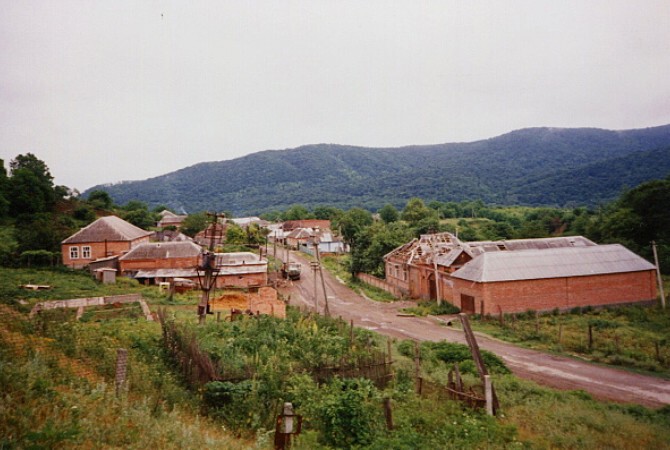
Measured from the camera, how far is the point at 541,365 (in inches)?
631

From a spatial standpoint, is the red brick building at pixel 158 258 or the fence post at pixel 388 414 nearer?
the fence post at pixel 388 414

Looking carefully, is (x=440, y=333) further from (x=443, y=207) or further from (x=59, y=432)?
(x=443, y=207)

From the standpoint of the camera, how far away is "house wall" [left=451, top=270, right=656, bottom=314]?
83.4 feet

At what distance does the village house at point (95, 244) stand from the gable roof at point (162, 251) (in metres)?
3.52

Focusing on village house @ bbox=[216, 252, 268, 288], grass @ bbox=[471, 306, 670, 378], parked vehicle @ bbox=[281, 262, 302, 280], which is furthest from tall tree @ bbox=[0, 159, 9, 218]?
grass @ bbox=[471, 306, 670, 378]

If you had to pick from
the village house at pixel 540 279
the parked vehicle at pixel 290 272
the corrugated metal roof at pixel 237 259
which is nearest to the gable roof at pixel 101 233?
the corrugated metal roof at pixel 237 259

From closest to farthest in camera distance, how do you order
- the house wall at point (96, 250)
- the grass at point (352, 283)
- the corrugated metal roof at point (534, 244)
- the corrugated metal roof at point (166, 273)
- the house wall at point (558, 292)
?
the house wall at point (558, 292) < the grass at point (352, 283) < the corrugated metal roof at point (534, 244) < the corrugated metal roof at point (166, 273) < the house wall at point (96, 250)

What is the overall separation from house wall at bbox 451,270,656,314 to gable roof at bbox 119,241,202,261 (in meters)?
26.0

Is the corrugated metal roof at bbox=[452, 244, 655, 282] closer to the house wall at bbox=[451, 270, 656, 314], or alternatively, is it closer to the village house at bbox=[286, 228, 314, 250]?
the house wall at bbox=[451, 270, 656, 314]

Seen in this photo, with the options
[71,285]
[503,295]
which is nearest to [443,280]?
[503,295]

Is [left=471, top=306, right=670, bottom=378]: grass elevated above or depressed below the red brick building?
below

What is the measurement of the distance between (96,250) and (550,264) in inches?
1644

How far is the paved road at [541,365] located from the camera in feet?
42.9

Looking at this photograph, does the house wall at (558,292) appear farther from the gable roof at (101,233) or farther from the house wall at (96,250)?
the gable roof at (101,233)
